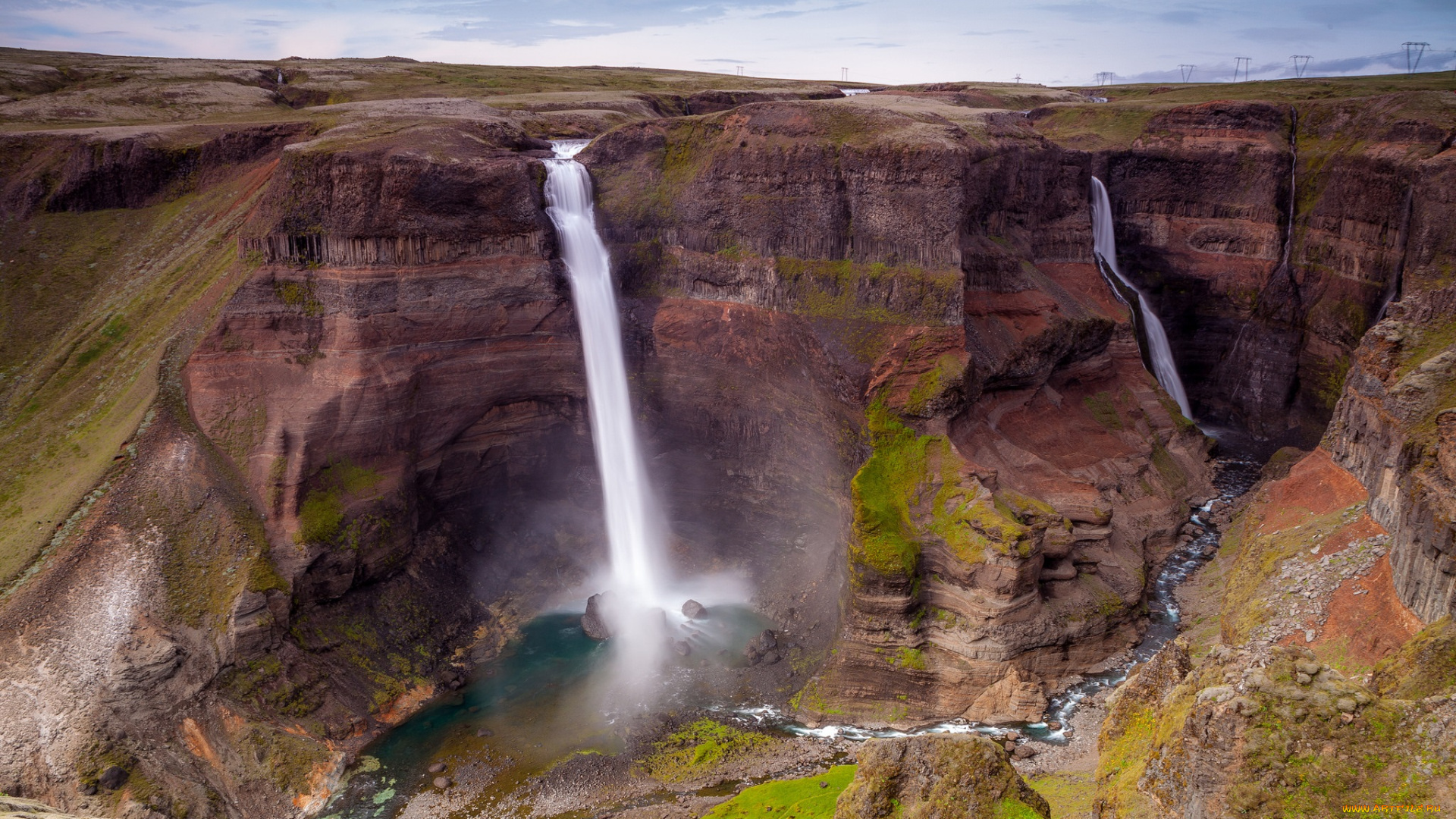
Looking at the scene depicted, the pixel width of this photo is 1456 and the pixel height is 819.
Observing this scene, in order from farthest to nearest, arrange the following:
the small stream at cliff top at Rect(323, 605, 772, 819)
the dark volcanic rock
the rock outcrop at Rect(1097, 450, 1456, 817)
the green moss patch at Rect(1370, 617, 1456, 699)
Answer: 1. the small stream at cliff top at Rect(323, 605, 772, 819)
2. the dark volcanic rock
3. the green moss patch at Rect(1370, 617, 1456, 699)
4. the rock outcrop at Rect(1097, 450, 1456, 817)

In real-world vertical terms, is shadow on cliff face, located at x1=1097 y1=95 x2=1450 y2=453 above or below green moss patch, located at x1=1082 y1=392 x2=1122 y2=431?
above

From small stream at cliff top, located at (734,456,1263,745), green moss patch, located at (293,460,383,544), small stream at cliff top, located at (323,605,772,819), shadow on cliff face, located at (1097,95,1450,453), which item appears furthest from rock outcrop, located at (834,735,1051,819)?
shadow on cliff face, located at (1097,95,1450,453)

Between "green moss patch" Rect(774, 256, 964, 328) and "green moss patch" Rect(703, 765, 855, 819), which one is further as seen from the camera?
"green moss patch" Rect(774, 256, 964, 328)

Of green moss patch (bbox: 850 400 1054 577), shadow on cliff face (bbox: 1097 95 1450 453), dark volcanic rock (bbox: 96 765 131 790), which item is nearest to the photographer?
dark volcanic rock (bbox: 96 765 131 790)

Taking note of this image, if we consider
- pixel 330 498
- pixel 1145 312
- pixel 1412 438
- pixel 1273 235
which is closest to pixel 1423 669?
pixel 1412 438

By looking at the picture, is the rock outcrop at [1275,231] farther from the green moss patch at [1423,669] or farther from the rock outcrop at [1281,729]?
the green moss patch at [1423,669]

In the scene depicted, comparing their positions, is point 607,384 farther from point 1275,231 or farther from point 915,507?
point 1275,231

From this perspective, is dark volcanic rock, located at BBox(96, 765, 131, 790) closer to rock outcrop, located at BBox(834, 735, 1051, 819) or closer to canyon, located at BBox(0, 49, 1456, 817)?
canyon, located at BBox(0, 49, 1456, 817)

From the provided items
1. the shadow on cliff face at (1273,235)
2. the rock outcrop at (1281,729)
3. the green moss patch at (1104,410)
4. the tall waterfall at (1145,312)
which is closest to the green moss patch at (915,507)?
the rock outcrop at (1281,729)
